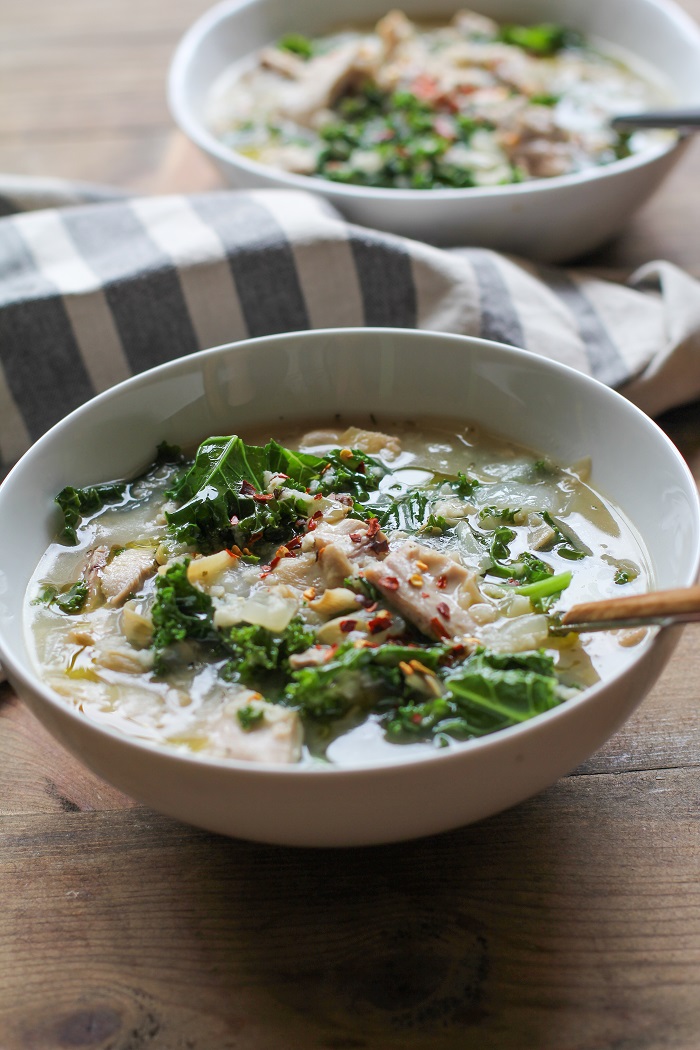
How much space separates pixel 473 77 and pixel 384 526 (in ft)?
11.5

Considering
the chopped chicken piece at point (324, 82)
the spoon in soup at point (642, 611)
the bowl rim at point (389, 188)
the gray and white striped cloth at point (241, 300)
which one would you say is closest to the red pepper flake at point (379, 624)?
the spoon in soup at point (642, 611)

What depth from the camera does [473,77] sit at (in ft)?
18.3

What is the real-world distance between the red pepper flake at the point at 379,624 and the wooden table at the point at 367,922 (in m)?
0.52

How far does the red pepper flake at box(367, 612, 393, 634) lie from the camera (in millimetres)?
2574

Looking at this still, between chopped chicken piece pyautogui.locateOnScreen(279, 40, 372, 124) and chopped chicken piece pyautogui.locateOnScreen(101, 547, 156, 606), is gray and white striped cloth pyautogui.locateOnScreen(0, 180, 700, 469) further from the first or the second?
chopped chicken piece pyautogui.locateOnScreen(279, 40, 372, 124)

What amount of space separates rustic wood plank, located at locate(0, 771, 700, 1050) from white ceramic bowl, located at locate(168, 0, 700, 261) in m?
2.50

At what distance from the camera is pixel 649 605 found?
2.30 metres

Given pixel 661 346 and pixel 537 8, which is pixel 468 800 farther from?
pixel 537 8

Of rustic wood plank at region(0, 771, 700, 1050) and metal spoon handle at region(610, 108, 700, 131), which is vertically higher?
metal spoon handle at region(610, 108, 700, 131)

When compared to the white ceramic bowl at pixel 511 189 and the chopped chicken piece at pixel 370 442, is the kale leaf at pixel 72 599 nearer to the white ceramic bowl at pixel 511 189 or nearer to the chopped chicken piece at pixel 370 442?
the chopped chicken piece at pixel 370 442

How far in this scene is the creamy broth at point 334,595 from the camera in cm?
242

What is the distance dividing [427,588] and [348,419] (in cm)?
95

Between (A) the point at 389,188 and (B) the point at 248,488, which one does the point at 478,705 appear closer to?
(B) the point at 248,488

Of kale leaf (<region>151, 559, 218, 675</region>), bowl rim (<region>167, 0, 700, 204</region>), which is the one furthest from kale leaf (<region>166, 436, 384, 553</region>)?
bowl rim (<region>167, 0, 700, 204</region>)
